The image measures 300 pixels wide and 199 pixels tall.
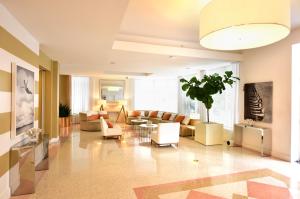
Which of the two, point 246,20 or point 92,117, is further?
point 92,117

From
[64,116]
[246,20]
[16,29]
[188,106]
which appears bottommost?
[64,116]

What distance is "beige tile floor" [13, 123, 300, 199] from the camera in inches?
117

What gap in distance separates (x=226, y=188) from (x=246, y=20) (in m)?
2.60

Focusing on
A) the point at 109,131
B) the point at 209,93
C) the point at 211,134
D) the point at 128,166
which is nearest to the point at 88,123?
the point at 109,131

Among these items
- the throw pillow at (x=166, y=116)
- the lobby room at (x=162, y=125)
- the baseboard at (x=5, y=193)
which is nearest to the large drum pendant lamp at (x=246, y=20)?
the lobby room at (x=162, y=125)

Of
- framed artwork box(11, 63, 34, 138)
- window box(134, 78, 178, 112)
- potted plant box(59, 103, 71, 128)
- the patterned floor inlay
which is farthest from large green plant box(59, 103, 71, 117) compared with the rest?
the patterned floor inlay

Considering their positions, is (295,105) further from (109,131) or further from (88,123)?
(88,123)

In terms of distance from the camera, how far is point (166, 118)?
941 cm

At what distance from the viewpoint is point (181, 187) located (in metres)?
3.07

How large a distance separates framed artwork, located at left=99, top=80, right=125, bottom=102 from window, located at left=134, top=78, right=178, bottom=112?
2.98ft

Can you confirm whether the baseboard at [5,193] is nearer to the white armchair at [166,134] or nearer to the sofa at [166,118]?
the white armchair at [166,134]

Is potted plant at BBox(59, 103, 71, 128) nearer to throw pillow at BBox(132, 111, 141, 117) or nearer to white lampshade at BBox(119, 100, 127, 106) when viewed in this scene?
white lampshade at BBox(119, 100, 127, 106)

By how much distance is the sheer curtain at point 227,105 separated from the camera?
6.15m

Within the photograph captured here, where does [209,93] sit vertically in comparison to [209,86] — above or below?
below
